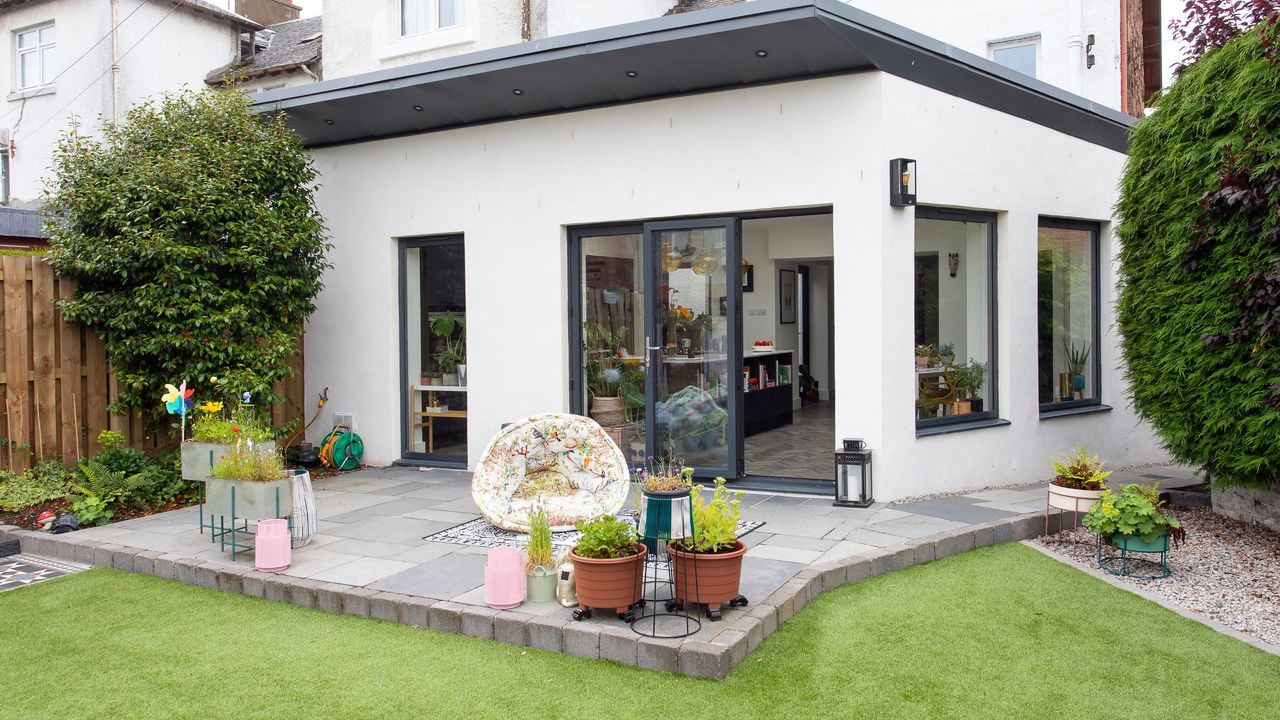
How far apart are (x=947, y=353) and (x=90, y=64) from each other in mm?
15109

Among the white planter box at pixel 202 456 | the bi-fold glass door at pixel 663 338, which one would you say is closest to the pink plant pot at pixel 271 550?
the white planter box at pixel 202 456

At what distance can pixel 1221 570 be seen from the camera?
5230 mm

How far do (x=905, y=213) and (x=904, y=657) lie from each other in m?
3.74

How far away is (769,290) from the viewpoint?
1237 cm

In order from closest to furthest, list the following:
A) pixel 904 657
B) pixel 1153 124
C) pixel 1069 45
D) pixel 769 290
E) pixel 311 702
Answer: pixel 311 702 → pixel 904 657 → pixel 1153 124 → pixel 1069 45 → pixel 769 290

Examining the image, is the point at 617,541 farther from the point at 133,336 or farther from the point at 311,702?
the point at 133,336

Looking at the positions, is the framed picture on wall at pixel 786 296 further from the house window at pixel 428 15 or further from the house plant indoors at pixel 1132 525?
the house plant indoors at pixel 1132 525

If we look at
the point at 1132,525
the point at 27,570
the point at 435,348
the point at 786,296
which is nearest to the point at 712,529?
the point at 1132,525

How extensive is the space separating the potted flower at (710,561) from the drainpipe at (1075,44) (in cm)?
935

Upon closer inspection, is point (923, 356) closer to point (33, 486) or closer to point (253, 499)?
point (253, 499)

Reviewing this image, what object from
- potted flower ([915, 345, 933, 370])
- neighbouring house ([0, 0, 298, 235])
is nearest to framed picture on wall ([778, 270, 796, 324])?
potted flower ([915, 345, 933, 370])

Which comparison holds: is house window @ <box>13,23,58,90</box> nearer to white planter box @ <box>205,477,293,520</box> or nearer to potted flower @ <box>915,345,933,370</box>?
Answer: white planter box @ <box>205,477,293,520</box>

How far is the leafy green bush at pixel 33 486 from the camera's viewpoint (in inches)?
251

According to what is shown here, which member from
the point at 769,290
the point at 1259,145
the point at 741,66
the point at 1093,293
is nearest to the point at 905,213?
the point at 741,66
